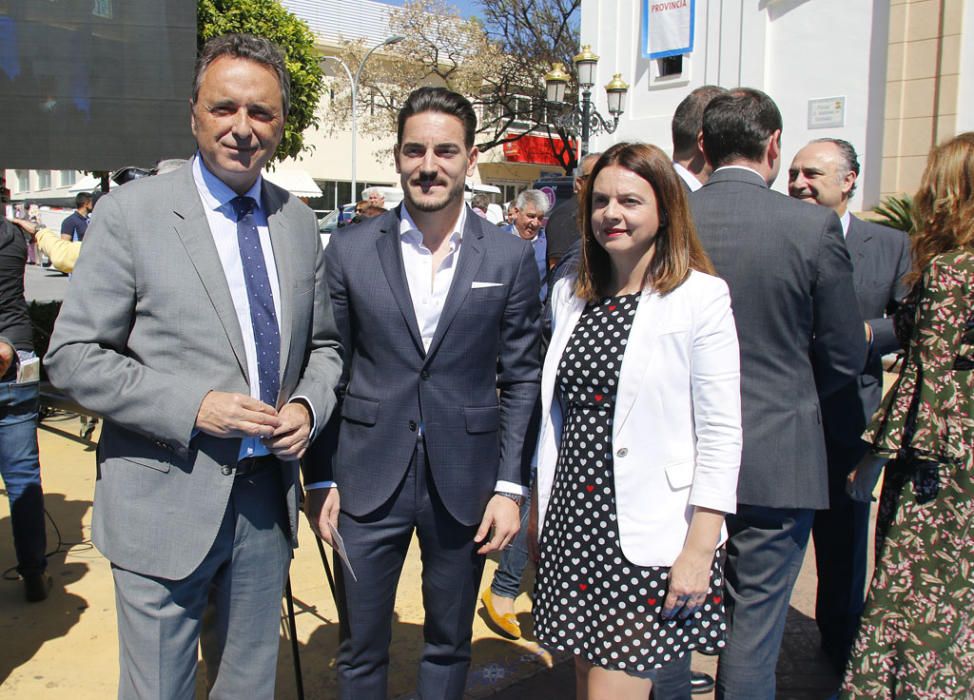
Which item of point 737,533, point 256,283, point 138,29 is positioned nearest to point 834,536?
point 737,533

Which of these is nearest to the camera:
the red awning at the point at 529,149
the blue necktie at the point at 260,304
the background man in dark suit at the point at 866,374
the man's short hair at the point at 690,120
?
the blue necktie at the point at 260,304

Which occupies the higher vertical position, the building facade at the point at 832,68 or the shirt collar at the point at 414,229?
the building facade at the point at 832,68

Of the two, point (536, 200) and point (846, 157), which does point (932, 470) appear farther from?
point (536, 200)

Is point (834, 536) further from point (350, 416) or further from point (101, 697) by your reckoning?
point (101, 697)

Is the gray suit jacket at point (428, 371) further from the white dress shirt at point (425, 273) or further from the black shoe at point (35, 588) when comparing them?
the black shoe at point (35, 588)

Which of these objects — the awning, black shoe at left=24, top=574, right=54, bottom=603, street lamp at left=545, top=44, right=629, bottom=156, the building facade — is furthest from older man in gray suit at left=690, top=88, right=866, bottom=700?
the awning

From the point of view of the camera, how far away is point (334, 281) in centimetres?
252

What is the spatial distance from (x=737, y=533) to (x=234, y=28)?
16015mm

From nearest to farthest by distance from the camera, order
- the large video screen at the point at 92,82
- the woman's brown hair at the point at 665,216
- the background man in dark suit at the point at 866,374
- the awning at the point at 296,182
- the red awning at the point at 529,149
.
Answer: the woman's brown hair at the point at 665,216
the background man in dark suit at the point at 866,374
the large video screen at the point at 92,82
the awning at the point at 296,182
the red awning at the point at 529,149

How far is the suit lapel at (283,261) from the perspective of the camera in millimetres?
2156

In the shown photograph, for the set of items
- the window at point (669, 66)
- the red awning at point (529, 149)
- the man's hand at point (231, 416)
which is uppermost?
the red awning at point (529, 149)

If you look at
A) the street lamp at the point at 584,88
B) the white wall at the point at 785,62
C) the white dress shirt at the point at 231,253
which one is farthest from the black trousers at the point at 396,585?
the street lamp at the point at 584,88

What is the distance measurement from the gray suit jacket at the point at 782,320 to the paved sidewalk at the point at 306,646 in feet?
4.32

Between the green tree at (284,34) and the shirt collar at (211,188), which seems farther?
the green tree at (284,34)
